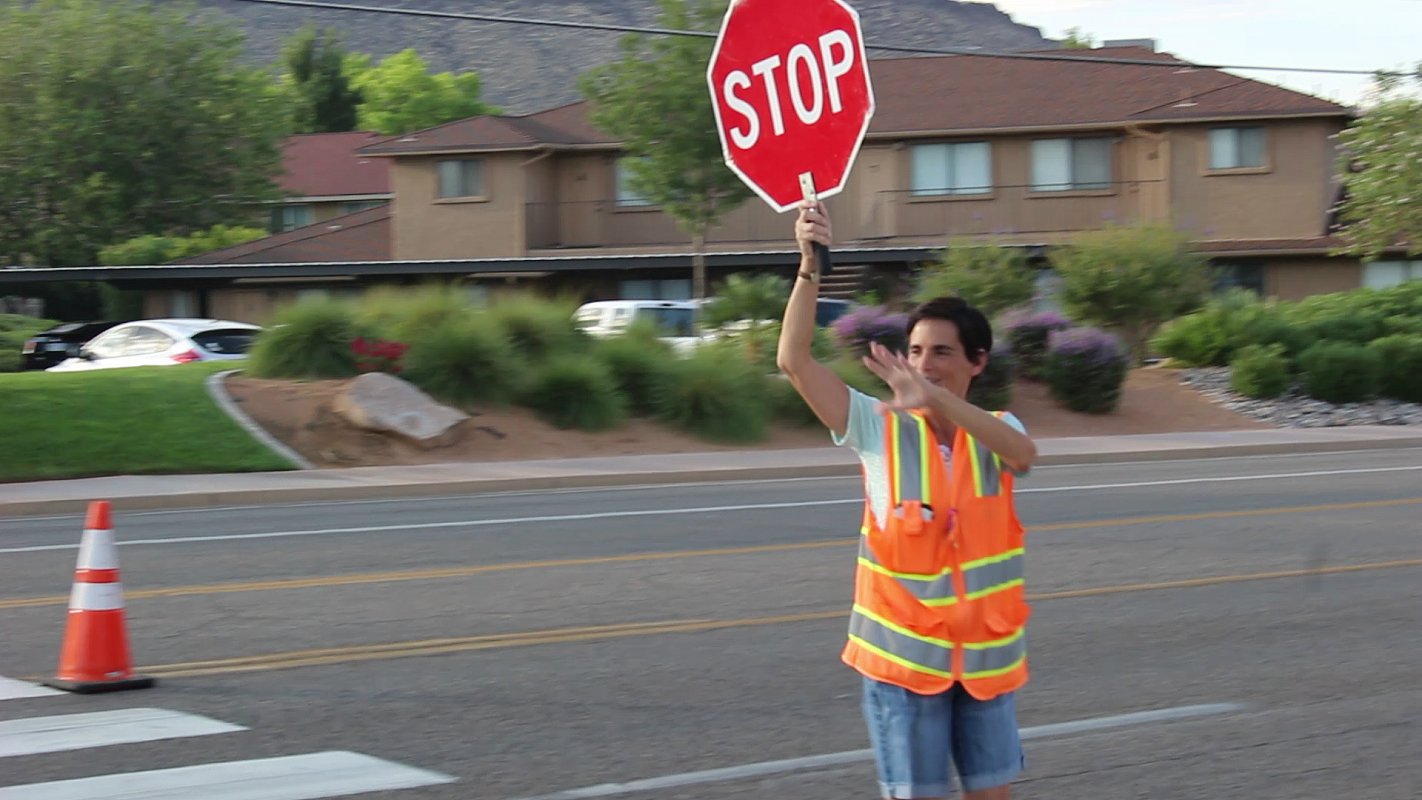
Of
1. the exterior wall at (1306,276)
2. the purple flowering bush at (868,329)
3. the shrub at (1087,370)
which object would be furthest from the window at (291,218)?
the shrub at (1087,370)

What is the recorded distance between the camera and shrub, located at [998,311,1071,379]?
27500 millimetres

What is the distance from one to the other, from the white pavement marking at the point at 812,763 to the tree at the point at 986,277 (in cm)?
2089

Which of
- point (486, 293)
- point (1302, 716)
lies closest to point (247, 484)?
point (1302, 716)

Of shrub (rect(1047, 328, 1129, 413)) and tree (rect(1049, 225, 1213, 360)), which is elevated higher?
tree (rect(1049, 225, 1213, 360))

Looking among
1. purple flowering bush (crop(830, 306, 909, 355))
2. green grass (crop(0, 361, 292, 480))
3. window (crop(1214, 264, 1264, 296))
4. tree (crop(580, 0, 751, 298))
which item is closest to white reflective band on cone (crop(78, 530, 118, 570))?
green grass (crop(0, 361, 292, 480))

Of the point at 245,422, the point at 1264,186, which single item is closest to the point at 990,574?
the point at 245,422

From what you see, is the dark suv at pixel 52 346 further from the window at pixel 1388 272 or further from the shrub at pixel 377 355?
the window at pixel 1388 272

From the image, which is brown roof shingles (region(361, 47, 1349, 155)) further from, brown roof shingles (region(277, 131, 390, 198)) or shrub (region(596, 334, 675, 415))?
shrub (region(596, 334, 675, 415))

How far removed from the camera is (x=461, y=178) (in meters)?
46.5

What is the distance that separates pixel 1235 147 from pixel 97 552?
37272 mm

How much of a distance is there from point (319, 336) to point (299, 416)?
69.2 inches

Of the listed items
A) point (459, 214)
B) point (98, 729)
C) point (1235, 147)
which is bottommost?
point (98, 729)

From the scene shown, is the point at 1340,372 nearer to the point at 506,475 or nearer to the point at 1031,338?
the point at 1031,338

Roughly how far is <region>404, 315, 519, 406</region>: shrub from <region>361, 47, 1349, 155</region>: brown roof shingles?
71.9 ft
